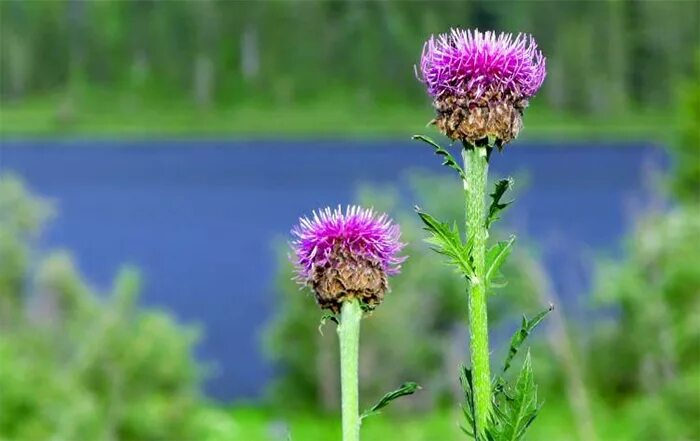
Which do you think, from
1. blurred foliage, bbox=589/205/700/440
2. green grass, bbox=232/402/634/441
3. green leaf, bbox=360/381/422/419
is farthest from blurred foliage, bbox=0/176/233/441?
green leaf, bbox=360/381/422/419

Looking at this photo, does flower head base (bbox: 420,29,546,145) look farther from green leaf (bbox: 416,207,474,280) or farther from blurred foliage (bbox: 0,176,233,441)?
blurred foliage (bbox: 0,176,233,441)

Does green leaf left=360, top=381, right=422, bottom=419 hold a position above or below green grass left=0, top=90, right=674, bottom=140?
below

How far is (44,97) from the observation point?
18.4 m

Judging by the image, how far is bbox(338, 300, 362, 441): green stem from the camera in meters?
0.99

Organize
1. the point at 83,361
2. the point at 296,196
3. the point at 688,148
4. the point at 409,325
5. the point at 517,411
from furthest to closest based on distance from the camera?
the point at 296,196
the point at 688,148
the point at 409,325
the point at 83,361
the point at 517,411

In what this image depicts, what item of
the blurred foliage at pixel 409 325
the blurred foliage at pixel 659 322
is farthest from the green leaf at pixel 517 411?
the blurred foliage at pixel 409 325

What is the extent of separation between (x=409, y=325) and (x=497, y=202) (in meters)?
12.9

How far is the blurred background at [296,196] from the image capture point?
1027 cm

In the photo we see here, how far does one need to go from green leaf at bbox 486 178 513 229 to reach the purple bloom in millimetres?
95

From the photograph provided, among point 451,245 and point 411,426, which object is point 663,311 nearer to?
point 411,426

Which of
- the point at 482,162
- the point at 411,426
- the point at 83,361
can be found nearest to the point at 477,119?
the point at 482,162

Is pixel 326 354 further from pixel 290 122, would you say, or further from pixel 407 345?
pixel 290 122

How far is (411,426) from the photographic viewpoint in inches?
412

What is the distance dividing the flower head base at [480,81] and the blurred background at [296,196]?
8399mm
